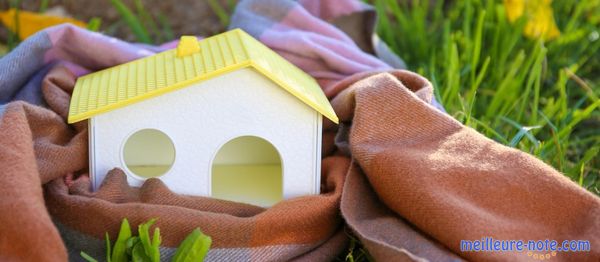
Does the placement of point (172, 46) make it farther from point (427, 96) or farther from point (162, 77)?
point (427, 96)

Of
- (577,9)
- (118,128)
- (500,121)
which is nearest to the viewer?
(118,128)

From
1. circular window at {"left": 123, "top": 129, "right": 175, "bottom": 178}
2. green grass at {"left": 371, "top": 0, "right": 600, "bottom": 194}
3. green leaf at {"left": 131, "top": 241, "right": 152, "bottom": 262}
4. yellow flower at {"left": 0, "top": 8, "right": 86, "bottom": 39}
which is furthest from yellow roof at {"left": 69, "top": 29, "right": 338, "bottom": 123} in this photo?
yellow flower at {"left": 0, "top": 8, "right": 86, "bottom": 39}

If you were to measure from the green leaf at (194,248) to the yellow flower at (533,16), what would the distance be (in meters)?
1.18

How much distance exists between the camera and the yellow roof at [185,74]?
4.17ft

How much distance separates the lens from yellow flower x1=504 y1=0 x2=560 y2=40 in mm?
2012

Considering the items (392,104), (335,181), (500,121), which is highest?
(392,104)

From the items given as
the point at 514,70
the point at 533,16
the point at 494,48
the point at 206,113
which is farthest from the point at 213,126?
the point at 533,16

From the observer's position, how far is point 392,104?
133 centimetres

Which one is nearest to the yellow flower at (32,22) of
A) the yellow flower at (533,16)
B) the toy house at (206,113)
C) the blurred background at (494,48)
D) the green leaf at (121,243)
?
the blurred background at (494,48)

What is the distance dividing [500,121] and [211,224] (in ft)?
2.58

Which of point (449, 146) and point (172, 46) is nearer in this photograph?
point (449, 146)

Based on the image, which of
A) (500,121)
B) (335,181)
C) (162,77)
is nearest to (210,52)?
(162,77)

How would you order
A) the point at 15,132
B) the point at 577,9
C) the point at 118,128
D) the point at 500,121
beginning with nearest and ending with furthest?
the point at 15,132 < the point at 118,128 < the point at 500,121 < the point at 577,9

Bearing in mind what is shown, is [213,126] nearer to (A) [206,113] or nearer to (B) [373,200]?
(A) [206,113]
